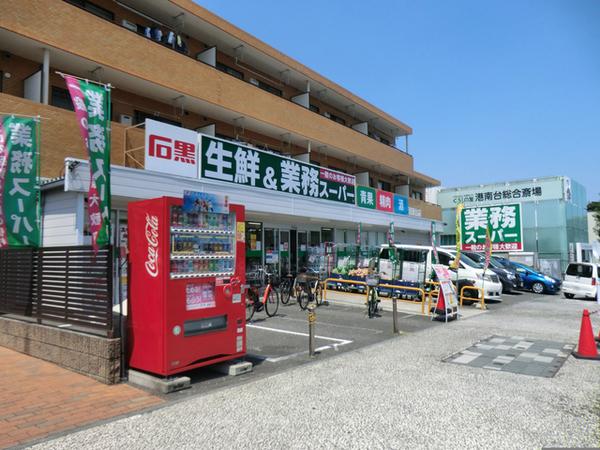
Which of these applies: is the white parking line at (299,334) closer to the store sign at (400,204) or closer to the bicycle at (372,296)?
the bicycle at (372,296)

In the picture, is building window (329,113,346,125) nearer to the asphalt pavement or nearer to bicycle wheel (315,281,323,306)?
bicycle wheel (315,281,323,306)

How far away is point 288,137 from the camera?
21.1 m

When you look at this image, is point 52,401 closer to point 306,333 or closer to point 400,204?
point 306,333

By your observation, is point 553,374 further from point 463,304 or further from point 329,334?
point 463,304

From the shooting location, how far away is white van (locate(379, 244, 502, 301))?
1614 cm

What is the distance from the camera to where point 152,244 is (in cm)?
573

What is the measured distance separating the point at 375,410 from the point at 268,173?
12962 mm

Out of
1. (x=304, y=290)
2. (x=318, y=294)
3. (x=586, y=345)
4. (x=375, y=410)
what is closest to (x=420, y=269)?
(x=318, y=294)

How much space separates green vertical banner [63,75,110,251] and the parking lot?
2.34 m

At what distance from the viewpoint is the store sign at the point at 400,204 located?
83.7ft

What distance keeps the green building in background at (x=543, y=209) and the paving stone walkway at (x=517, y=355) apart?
22.7 m

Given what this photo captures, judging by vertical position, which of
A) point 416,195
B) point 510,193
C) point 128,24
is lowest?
point 416,195

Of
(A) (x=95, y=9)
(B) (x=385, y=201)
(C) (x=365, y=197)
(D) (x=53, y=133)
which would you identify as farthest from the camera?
(B) (x=385, y=201)

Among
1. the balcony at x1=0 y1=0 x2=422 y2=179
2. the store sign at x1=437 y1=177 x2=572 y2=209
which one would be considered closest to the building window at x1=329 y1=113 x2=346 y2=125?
the balcony at x1=0 y1=0 x2=422 y2=179
